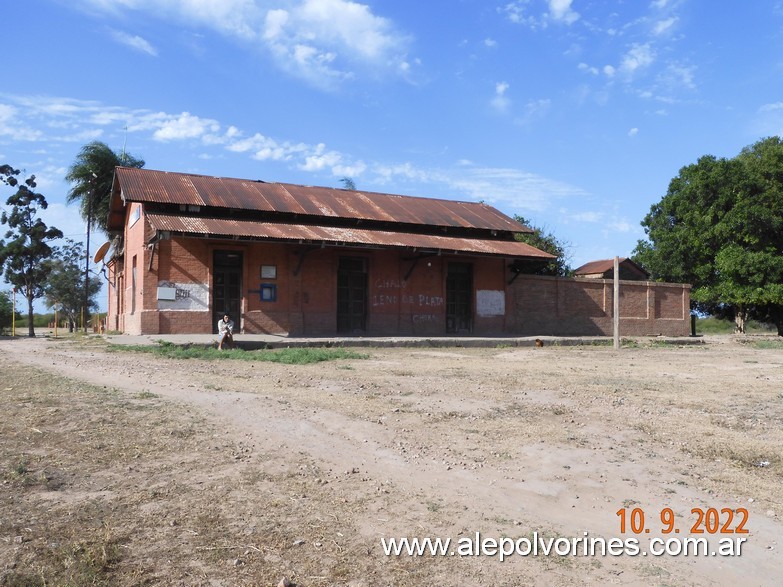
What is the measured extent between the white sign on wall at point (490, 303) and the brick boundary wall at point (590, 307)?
351 millimetres

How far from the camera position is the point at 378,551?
3820mm

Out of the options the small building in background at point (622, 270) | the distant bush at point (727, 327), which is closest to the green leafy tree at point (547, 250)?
the small building in background at point (622, 270)

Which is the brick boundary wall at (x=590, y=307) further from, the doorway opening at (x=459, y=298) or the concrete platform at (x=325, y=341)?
the concrete platform at (x=325, y=341)

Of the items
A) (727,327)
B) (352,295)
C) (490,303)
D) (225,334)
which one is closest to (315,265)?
(352,295)

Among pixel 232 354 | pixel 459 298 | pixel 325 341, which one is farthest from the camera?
pixel 459 298

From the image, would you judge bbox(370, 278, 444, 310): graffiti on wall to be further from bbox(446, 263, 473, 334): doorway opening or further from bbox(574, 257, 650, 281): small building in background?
bbox(574, 257, 650, 281): small building in background

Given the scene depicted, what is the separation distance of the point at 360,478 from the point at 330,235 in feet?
55.1

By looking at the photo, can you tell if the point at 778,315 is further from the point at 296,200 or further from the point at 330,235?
the point at 296,200

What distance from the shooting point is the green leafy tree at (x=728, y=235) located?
3200cm

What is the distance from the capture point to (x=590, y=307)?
1100 inches

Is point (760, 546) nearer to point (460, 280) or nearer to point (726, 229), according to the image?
point (460, 280)

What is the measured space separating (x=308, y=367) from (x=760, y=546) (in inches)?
390

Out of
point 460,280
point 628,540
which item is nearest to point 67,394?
point 628,540

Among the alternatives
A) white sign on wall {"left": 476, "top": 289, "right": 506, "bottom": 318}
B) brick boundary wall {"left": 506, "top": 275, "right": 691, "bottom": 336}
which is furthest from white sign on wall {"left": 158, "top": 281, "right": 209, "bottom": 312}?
brick boundary wall {"left": 506, "top": 275, "right": 691, "bottom": 336}
